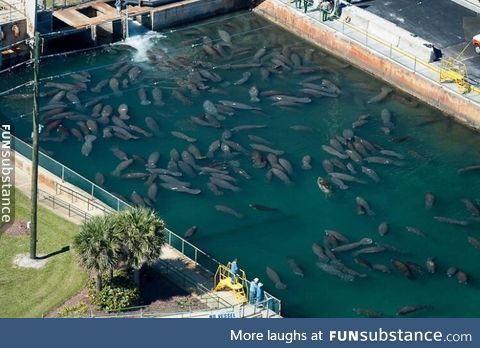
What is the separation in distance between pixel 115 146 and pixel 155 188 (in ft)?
17.4

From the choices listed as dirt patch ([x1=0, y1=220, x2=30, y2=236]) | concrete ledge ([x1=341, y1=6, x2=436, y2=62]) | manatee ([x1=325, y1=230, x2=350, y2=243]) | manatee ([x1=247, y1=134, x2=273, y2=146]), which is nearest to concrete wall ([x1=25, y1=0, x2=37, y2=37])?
manatee ([x1=247, y1=134, x2=273, y2=146])

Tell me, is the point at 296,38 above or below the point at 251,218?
above

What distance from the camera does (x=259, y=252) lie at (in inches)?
2625

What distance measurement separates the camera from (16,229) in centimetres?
6359

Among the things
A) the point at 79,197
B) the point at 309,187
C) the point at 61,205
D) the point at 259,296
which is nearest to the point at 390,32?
the point at 309,187

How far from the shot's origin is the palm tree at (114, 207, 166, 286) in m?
57.0

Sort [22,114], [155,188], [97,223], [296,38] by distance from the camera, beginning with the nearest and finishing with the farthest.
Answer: [97,223] < [155,188] < [22,114] < [296,38]

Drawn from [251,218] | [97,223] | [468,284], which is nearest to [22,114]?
[251,218]

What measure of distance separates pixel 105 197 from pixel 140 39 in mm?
24710

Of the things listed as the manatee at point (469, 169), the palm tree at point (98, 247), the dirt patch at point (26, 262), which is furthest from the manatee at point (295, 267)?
the manatee at point (469, 169)

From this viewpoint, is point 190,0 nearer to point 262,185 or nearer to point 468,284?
point 262,185

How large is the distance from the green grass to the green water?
23.4 feet

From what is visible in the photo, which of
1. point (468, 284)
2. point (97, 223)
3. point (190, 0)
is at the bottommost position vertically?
point (468, 284)

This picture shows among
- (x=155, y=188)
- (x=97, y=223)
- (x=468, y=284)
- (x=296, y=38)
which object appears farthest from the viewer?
→ (x=296, y=38)
